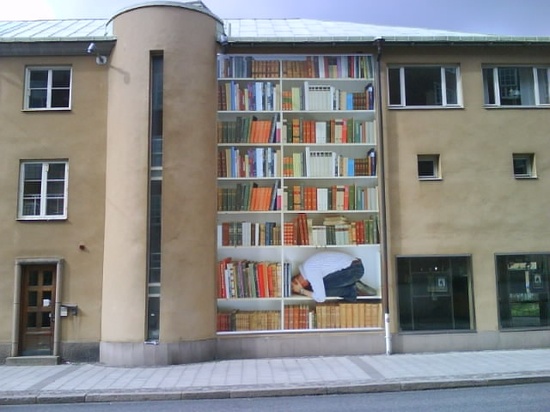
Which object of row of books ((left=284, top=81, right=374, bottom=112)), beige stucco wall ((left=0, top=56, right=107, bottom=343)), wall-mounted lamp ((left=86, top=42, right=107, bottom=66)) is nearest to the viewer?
beige stucco wall ((left=0, top=56, right=107, bottom=343))

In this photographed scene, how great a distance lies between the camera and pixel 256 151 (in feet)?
43.1

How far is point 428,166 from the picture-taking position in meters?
13.5

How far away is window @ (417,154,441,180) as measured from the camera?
529 inches

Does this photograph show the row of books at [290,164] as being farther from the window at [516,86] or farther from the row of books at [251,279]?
the window at [516,86]

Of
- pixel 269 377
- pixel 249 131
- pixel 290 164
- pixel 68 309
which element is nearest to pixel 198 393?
pixel 269 377

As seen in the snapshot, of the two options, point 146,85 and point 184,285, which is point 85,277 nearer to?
point 184,285

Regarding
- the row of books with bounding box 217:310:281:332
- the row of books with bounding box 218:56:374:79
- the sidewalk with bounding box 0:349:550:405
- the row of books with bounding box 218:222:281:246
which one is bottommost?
the sidewalk with bounding box 0:349:550:405

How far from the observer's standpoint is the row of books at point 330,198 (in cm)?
1305

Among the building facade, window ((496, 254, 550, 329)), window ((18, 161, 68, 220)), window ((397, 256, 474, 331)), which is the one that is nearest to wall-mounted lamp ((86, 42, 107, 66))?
the building facade

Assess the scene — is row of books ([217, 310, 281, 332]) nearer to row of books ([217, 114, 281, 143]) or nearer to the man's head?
the man's head

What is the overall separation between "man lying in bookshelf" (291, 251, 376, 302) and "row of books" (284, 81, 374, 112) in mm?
3723

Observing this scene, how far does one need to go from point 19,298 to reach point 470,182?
11.3 meters

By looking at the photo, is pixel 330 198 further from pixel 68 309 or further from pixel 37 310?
pixel 37 310

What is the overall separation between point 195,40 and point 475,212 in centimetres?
813
